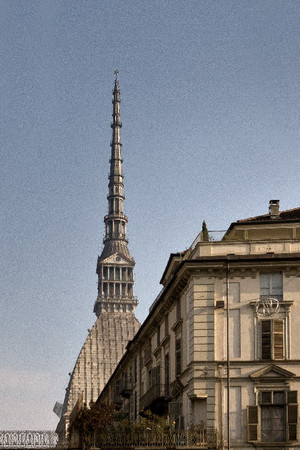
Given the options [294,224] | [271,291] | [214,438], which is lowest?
[214,438]

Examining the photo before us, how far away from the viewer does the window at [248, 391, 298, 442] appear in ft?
167

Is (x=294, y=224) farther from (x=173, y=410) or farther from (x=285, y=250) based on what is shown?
(x=173, y=410)

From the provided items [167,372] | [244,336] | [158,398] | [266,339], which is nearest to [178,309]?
[167,372]

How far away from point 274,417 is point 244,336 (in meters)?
4.20

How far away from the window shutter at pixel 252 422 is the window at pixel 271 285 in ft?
18.6

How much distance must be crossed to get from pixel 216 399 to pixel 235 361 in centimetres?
208

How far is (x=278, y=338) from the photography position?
171ft

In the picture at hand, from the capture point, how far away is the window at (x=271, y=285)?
173ft

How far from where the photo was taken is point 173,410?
189 feet

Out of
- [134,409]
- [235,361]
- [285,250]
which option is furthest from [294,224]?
[134,409]

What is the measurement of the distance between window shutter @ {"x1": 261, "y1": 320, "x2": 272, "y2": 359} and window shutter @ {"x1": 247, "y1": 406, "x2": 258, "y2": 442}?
2.62 metres

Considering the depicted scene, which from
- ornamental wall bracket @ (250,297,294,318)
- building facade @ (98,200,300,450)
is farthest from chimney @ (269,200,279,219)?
ornamental wall bracket @ (250,297,294,318)

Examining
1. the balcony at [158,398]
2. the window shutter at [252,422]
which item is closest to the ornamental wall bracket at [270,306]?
the window shutter at [252,422]

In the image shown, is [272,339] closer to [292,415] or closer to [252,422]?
[292,415]
